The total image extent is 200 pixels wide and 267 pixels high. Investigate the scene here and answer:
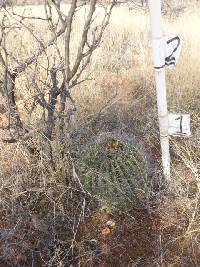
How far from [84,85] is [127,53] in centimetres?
170

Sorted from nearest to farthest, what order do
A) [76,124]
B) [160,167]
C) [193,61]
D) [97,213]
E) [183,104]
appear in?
[97,213]
[160,167]
[76,124]
[183,104]
[193,61]

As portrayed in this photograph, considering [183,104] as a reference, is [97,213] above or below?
below

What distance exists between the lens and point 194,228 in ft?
8.31

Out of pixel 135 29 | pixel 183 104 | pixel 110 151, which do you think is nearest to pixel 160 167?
pixel 110 151

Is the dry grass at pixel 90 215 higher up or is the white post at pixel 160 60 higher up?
the white post at pixel 160 60

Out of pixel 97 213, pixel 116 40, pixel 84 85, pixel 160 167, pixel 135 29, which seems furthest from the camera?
pixel 135 29

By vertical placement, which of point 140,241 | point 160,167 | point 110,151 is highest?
point 110,151

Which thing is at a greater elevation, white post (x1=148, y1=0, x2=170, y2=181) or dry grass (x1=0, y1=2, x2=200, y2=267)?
white post (x1=148, y1=0, x2=170, y2=181)

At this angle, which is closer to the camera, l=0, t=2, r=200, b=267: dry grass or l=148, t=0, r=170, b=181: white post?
l=148, t=0, r=170, b=181: white post

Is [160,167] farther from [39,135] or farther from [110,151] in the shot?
[39,135]

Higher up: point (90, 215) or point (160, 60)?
point (160, 60)

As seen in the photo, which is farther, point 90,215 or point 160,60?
point 90,215

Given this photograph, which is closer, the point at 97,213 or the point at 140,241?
the point at 140,241

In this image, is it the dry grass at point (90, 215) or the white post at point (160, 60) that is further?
the dry grass at point (90, 215)
